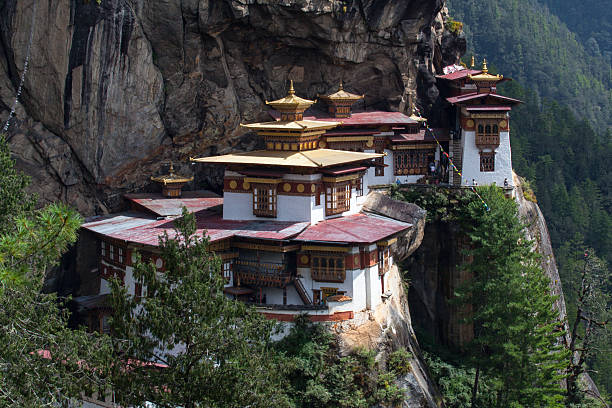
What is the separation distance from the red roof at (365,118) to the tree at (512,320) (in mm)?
8879

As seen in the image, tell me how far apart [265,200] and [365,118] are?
34.7 ft

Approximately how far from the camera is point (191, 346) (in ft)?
72.3

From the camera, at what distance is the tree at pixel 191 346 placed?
21.7 m

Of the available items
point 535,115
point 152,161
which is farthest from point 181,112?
point 535,115

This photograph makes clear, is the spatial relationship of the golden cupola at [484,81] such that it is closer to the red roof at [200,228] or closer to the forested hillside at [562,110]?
the forested hillside at [562,110]

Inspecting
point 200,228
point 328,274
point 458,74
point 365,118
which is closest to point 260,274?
point 328,274

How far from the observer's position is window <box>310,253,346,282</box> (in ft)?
104

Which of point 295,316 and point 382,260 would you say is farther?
point 382,260

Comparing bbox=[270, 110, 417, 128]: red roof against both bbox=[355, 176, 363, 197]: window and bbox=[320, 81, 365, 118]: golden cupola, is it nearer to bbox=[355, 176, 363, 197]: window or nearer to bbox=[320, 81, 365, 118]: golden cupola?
bbox=[320, 81, 365, 118]: golden cupola

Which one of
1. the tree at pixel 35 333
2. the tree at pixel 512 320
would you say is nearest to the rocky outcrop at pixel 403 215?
the tree at pixel 512 320

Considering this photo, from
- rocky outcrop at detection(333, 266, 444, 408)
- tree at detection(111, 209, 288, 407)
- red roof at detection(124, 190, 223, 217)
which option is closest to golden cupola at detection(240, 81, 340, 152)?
red roof at detection(124, 190, 223, 217)

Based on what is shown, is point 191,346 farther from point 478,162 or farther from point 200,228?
point 478,162

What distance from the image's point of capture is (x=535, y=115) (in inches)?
3334

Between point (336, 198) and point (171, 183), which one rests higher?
point (171, 183)
